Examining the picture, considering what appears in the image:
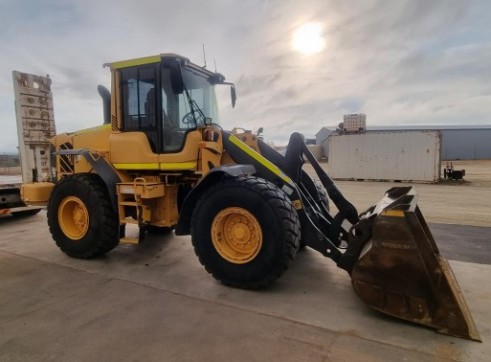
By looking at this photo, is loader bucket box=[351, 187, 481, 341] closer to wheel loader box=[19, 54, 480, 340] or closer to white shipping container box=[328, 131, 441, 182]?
wheel loader box=[19, 54, 480, 340]

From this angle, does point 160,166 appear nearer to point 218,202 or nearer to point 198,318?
point 218,202

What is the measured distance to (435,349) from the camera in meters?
2.62

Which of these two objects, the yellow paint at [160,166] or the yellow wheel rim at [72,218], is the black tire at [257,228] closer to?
the yellow paint at [160,166]

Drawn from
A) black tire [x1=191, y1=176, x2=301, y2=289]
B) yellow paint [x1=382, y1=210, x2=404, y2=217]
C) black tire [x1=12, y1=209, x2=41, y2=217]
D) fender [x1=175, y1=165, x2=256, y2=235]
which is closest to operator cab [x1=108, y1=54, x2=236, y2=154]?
fender [x1=175, y1=165, x2=256, y2=235]

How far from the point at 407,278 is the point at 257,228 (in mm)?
1481

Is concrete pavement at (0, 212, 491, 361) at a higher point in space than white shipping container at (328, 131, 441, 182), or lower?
lower

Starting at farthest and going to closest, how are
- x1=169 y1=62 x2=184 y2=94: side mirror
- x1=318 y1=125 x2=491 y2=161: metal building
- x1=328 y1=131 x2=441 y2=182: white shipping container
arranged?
x1=318 y1=125 x2=491 y2=161: metal building → x1=328 y1=131 x2=441 y2=182: white shipping container → x1=169 y1=62 x2=184 y2=94: side mirror

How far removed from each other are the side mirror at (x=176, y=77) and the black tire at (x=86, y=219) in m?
1.90

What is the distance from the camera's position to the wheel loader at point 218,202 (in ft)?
9.75

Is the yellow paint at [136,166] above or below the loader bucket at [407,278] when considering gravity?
above

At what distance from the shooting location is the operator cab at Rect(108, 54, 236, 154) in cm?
455

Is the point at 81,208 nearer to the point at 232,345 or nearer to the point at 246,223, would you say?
the point at 246,223

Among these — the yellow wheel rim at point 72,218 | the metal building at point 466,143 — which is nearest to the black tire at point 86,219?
the yellow wheel rim at point 72,218

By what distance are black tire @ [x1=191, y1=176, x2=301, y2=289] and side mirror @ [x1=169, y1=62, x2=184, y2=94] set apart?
134 cm
